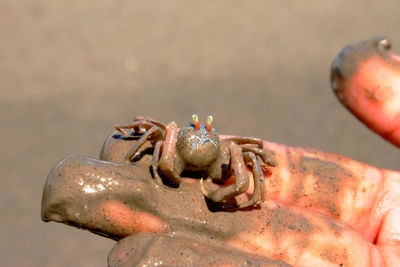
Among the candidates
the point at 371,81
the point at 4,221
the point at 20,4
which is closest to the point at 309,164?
the point at 371,81

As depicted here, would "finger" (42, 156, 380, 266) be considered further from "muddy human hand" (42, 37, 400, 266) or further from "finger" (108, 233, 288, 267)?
"finger" (108, 233, 288, 267)

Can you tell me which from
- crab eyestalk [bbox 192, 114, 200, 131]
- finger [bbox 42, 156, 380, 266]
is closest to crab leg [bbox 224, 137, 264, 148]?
crab eyestalk [bbox 192, 114, 200, 131]

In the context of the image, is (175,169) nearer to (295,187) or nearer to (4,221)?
(295,187)

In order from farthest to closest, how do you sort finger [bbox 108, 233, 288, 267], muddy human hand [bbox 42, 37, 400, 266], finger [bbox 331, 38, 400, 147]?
finger [bbox 331, 38, 400, 147]
muddy human hand [bbox 42, 37, 400, 266]
finger [bbox 108, 233, 288, 267]

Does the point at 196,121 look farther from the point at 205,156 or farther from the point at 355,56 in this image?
the point at 355,56

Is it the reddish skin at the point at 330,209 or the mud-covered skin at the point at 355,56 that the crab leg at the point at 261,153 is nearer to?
the reddish skin at the point at 330,209

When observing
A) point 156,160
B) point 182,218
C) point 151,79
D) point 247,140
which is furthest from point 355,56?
point 151,79
